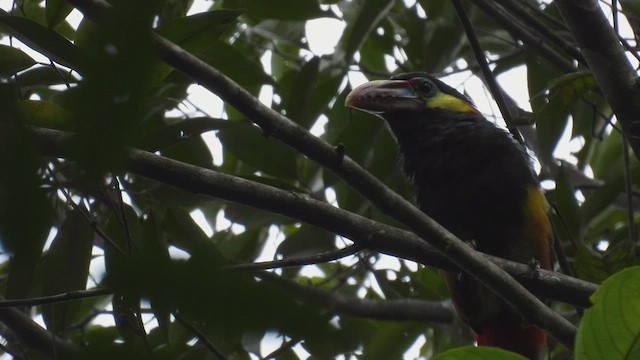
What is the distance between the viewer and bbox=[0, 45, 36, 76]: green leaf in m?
2.17

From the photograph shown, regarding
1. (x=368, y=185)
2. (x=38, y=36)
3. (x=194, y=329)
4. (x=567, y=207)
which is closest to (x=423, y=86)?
(x=567, y=207)

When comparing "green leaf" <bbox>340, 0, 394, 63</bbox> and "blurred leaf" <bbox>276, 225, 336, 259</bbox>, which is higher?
"green leaf" <bbox>340, 0, 394, 63</bbox>

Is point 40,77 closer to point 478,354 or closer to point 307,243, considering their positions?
point 307,243

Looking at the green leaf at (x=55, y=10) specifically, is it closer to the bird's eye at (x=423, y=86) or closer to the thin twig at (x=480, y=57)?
the thin twig at (x=480, y=57)

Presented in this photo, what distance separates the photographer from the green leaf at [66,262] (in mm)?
2500

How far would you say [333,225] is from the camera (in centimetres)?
187

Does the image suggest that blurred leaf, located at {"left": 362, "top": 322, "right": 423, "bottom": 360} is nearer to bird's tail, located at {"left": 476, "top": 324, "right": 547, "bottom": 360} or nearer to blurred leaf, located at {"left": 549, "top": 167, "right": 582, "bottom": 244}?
bird's tail, located at {"left": 476, "top": 324, "right": 547, "bottom": 360}

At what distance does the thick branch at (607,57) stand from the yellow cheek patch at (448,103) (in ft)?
4.46

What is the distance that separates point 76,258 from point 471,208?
141cm

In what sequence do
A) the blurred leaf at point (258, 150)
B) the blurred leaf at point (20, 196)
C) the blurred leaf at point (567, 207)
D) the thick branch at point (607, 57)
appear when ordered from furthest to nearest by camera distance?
the blurred leaf at point (567, 207)
the blurred leaf at point (258, 150)
the thick branch at point (607, 57)
the blurred leaf at point (20, 196)

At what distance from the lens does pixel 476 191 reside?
3.10 metres

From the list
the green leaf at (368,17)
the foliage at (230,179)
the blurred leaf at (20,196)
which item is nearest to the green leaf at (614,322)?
the foliage at (230,179)

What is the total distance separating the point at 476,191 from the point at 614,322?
1.96 m

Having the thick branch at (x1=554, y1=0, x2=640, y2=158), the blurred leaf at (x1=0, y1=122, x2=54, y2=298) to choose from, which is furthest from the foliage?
the thick branch at (x1=554, y1=0, x2=640, y2=158)
